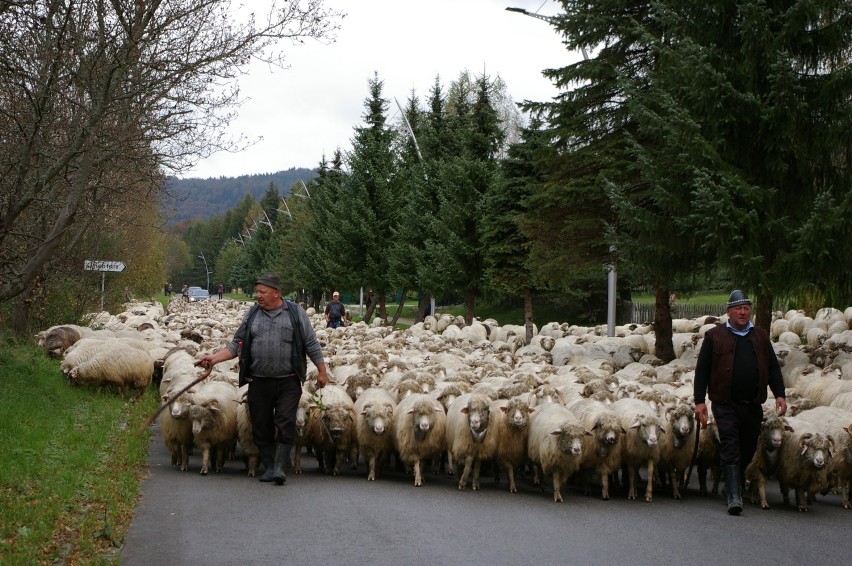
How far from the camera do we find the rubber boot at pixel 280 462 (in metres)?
9.92

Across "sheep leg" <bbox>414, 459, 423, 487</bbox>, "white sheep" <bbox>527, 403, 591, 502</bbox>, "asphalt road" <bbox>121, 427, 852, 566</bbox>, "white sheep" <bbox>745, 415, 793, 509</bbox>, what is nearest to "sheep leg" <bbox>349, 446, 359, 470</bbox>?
"asphalt road" <bbox>121, 427, 852, 566</bbox>

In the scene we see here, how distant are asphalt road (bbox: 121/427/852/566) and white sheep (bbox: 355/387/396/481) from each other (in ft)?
1.24

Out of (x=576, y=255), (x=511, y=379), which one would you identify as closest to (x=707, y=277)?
(x=576, y=255)

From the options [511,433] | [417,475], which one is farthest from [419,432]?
[511,433]

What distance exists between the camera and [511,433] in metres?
10.6

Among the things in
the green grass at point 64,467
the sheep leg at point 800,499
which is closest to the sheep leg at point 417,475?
the green grass at point 64,467

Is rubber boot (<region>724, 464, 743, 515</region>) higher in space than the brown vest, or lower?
lower

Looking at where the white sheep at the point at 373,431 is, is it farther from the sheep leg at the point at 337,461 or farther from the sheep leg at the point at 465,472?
the sheep leg at the point at 465,472

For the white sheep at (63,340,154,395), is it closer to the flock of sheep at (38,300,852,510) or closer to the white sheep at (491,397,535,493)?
the flock of sheep at (38,300,852,510)

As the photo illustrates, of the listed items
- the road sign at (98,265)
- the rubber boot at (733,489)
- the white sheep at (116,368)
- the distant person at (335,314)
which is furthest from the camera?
the distant person at (335,314)

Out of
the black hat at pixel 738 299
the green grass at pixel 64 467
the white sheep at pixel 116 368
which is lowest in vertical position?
the green grass at pixel 64 467

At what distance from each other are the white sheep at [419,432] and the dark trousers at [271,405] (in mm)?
1333

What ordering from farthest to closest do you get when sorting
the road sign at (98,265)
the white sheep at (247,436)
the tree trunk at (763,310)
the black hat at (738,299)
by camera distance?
1. the road sign at (98,265)
2. the tree trunk at (763,310)
3. the white sheep at (247,436)
4. the black hat at (738,299)

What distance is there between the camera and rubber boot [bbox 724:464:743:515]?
362 inches
